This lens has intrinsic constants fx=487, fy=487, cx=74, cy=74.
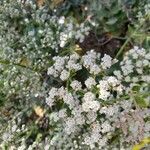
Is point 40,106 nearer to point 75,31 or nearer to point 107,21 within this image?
point 75,31

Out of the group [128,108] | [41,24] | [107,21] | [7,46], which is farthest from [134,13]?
[128,108]

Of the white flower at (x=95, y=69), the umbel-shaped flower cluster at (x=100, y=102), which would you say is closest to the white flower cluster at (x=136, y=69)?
the umbel-shaped flower cluster at (x=100, y=102)

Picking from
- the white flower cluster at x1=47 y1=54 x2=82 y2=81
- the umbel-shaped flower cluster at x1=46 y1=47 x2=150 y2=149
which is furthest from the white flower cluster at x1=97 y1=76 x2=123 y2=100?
the white flower cluster at x1=47 y1=54 x2=82 y2=81

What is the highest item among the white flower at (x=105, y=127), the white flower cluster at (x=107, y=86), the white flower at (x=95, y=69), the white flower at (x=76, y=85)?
the white flower at (x=95, y=69)

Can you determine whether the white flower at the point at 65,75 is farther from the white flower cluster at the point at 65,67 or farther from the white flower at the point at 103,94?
the white flower at the point at 103,94

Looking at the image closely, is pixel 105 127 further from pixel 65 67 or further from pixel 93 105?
pixel 65 67

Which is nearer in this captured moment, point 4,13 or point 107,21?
point 4,13

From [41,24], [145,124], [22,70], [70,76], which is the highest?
[41,24]

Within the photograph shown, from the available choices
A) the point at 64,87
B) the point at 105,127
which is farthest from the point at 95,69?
the point at 64,87
